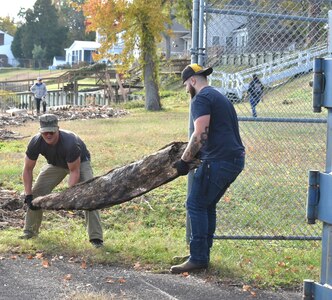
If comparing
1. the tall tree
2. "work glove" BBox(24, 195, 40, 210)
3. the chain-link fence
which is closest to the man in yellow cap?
the chain-link fence

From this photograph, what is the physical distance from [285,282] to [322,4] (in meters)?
3.26

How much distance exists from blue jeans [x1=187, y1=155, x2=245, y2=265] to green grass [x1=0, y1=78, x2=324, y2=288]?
10.2 inches

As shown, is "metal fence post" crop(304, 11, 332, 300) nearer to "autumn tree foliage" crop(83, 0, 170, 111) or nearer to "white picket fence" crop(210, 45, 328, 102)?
"white picket fence" crop(210, 45, 328, 102)

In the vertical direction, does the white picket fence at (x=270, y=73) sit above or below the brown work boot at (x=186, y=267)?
above

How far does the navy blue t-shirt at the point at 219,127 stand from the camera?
20.8 ft

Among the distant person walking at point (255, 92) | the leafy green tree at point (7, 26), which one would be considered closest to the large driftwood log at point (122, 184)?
the distant person walking at point (255, 92)

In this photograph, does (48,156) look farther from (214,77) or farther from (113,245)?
(214,77)

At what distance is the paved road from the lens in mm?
6020

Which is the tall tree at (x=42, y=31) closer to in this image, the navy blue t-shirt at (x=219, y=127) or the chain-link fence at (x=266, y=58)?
the chain-link fence at (x=266, y=58)

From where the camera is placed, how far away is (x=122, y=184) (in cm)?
730

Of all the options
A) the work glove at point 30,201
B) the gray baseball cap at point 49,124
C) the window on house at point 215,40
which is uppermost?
the window on house at point 215,40

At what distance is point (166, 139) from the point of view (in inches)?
788

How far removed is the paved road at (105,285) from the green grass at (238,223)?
0.85 ft

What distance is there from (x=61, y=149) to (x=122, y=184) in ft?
2.49
